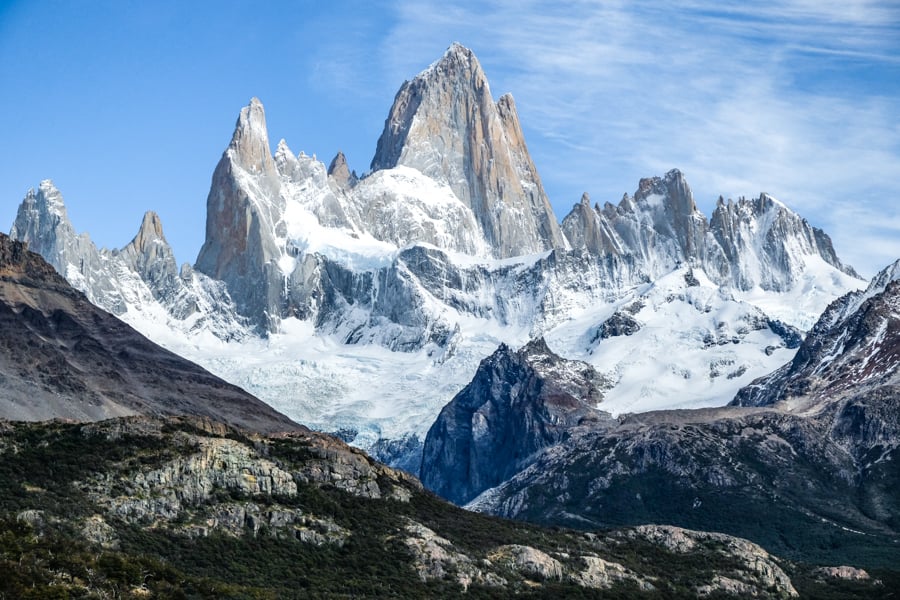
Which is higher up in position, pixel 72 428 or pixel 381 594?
pixel 72 428

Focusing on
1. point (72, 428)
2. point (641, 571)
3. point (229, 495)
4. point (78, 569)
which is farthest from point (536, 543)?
point (78, 569)

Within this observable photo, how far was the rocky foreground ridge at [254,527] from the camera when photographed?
6191 inches

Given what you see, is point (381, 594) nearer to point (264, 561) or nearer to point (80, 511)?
point (264, 561)

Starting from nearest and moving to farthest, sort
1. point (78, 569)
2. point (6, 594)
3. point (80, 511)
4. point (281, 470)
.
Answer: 1. point (6, 594)
2. point (78, 569)
3. point (80, 511)
4. point (281, 470)

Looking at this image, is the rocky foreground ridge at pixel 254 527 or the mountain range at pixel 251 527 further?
the rocky foreground ridge at pixel 254 527

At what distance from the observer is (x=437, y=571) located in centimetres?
17462

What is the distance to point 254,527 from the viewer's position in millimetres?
173125

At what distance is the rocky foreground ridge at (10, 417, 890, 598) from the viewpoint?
516ft

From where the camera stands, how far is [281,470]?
18612cm

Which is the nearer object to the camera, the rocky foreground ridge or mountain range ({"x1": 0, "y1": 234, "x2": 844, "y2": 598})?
mountain range ({"x1": 0, "y1": 234, "x2": 844, "y2": 598})

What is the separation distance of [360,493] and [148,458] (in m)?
24.6

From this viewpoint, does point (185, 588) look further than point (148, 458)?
No

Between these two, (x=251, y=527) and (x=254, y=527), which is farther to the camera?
(x=254, y=527)

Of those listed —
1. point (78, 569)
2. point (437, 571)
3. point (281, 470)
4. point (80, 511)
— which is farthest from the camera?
point (281, 470)
